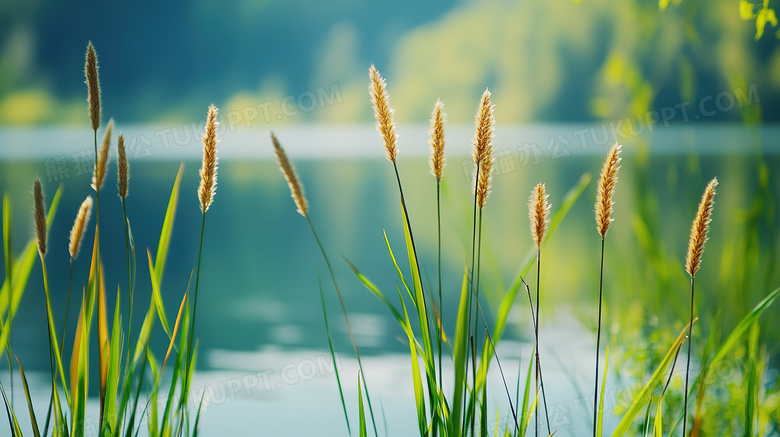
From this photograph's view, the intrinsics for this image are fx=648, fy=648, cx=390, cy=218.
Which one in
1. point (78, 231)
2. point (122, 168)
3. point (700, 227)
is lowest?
point (700, 227)

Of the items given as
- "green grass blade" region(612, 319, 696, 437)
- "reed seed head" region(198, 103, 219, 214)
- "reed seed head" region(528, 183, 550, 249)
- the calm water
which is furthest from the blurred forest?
"reed seed head" region(198, 103, 219, 214)

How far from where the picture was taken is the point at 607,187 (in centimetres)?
117

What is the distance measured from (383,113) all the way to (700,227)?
2.04ft

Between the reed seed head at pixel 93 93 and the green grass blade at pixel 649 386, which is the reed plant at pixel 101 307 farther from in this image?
the green grass blade at pixel 649 386

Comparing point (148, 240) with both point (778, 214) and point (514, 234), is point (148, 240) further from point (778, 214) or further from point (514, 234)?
point (778, 214)

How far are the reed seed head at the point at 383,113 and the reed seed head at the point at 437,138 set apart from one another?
2.8 inches

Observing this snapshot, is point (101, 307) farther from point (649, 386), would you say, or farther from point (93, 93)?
point (649, 386)

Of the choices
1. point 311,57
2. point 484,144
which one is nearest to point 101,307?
point 484,144

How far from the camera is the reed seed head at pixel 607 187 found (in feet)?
3.81

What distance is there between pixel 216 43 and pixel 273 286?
216 feet

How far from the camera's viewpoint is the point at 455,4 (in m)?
Answer: 71.1

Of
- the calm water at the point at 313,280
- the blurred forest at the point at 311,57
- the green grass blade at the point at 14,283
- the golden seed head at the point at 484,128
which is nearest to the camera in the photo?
the golden seed head at the point at 484,128

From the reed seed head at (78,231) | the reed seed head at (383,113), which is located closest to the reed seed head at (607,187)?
the reed seed head at (383,113)

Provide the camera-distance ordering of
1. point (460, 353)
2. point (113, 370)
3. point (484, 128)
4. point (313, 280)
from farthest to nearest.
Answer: point (313, 280), point (113, 370), point (460, 353), point (484, 128)
